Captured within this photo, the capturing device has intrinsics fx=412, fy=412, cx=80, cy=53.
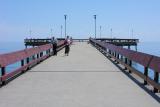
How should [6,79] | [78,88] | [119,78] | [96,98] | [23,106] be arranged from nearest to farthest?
[23,106], [96,98], [78,88], [6,79], [119,78]

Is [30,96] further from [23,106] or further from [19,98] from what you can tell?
[23,106]

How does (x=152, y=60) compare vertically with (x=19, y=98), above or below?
above

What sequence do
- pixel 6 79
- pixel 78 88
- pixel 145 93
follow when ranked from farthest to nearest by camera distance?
pixel 6 79 < pixel 78 88 < pixel 145 93

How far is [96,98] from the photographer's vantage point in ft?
33.8

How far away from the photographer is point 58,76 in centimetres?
1549

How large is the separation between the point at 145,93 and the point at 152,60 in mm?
1506

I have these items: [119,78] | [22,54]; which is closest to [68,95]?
[119,78]

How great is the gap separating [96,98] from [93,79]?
13.6 ft

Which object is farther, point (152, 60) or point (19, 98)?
point (152, 60)

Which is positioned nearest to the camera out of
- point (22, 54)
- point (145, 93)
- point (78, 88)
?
point (145, 93)

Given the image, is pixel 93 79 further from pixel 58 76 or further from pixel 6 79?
pixel 6 79

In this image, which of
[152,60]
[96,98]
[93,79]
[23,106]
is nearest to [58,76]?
[93,79]

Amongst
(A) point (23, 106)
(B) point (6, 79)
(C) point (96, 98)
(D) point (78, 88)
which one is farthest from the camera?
(B) point (6, 79)

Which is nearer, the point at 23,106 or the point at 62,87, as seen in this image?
the point at 23,106
